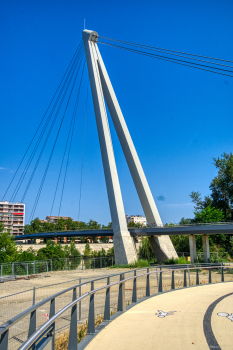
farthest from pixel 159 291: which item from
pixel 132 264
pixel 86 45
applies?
pixel 86 45

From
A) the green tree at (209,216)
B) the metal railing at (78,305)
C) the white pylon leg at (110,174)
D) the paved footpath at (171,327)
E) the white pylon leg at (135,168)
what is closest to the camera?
the metal railing at (78,305)

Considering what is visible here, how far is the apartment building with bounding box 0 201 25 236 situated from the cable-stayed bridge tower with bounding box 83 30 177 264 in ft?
442

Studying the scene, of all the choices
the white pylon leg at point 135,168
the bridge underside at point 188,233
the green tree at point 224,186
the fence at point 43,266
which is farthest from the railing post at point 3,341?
the green tree at point 224,186

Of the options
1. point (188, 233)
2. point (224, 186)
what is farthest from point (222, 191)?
point (188, 233)

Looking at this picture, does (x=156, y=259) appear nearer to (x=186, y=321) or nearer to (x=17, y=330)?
(x=186, y=321)

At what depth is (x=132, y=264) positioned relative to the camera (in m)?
32.5

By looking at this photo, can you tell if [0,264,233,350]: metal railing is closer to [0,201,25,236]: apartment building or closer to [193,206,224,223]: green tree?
[193,206,224,223]: green tree

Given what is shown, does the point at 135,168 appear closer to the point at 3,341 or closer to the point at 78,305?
the point at 78,305

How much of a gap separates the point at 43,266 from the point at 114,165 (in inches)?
574

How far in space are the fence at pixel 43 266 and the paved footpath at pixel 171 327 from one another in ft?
56.2

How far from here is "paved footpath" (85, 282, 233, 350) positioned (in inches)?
210

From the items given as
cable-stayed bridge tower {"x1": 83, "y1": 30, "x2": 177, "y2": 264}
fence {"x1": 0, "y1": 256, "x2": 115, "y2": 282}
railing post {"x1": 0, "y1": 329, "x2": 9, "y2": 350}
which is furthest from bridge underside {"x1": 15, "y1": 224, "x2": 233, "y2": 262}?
railing post {"x1": 0, "y1": 329, "x2": 9, "y2": 350}

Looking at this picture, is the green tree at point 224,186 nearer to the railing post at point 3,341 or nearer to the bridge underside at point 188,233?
the bridge underside at point 188,233

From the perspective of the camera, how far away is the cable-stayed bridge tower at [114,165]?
1384 inches
